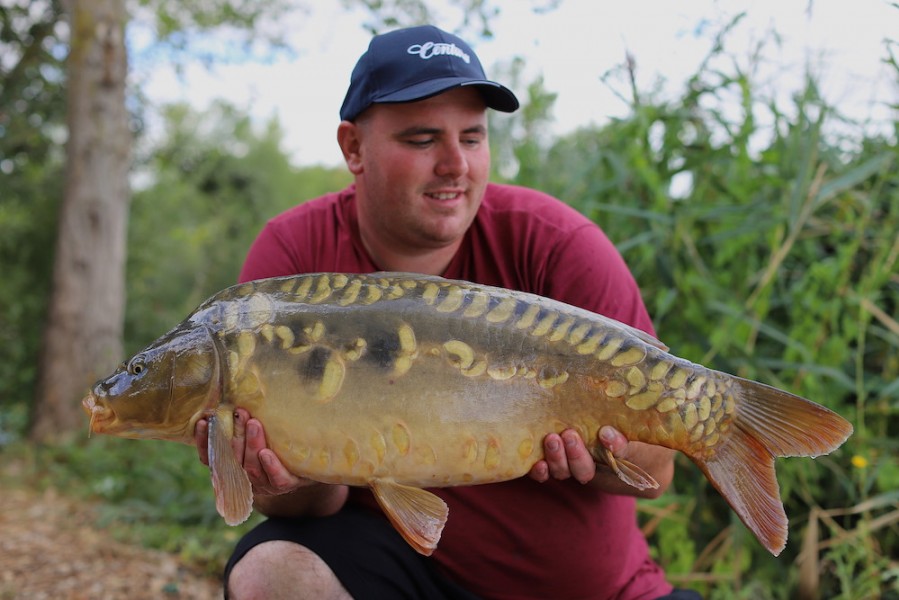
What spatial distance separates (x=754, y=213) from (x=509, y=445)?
4.59ft

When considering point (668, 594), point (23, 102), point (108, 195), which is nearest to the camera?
point (668, 594)

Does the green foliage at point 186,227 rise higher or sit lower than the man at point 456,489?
lower

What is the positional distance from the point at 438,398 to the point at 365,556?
526 millimetres

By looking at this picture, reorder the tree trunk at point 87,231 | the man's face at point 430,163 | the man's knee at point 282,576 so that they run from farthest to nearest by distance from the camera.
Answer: the tree trunk at point 87,231 → the man's face at point 430,163 → the man's knee at point 282,576

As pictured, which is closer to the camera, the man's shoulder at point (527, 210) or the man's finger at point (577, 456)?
the man's finger at point (577, 456)

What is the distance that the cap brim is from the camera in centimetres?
171

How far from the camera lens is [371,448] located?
1409mm

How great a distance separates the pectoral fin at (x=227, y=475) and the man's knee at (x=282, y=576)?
11.3 inches

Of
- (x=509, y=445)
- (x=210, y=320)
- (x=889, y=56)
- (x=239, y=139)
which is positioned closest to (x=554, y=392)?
(x=509, y=445)

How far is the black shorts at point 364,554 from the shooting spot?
5.66 ft

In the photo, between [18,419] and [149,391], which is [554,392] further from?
[18,419]

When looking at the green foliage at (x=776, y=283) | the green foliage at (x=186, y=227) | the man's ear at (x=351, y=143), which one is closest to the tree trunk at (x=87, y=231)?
the green foliage at (x=186, y=227)

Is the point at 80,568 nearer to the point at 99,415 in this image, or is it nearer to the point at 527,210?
the point at 99,415

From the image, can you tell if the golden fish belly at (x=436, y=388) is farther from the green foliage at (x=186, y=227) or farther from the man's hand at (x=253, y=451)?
the green foliage at (x=186, y=227)
